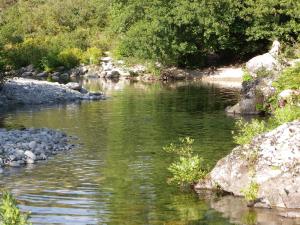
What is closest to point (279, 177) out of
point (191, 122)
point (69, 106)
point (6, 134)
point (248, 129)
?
point (248, 129)

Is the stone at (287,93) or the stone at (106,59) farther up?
the stone at (287,93)

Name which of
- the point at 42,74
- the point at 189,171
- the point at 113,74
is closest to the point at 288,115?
the point at 189,171

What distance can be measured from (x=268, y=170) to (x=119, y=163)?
6.05m

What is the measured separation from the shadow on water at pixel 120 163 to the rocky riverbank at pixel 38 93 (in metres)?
2.35

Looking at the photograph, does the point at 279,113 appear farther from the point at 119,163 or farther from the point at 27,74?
the point at 27,74

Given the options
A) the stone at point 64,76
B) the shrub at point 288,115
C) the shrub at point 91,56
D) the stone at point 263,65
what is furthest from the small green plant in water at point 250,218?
the shrub at point 91,56

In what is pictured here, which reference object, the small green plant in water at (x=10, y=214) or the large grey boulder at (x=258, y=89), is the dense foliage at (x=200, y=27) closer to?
the large grey boulder at (x=258, y=89)

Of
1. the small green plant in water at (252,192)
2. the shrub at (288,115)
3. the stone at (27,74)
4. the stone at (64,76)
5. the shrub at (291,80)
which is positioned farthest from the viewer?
the stone at (27,74)

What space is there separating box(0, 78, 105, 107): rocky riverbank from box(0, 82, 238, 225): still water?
2.40m

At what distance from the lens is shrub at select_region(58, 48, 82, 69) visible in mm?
62250

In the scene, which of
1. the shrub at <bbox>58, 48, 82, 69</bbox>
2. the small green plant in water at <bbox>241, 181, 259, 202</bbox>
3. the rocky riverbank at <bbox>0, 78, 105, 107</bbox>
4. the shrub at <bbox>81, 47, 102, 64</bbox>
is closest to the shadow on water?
the small green plant in water at <bbox>241, 181, 259, 202</bbox>

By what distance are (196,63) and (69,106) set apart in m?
24.9

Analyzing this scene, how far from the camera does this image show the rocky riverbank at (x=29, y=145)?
18416 millimetres

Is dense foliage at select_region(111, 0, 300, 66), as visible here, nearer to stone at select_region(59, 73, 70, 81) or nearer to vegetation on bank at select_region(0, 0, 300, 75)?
vegetation on bank at select_region(0, 0, 300, 75)
